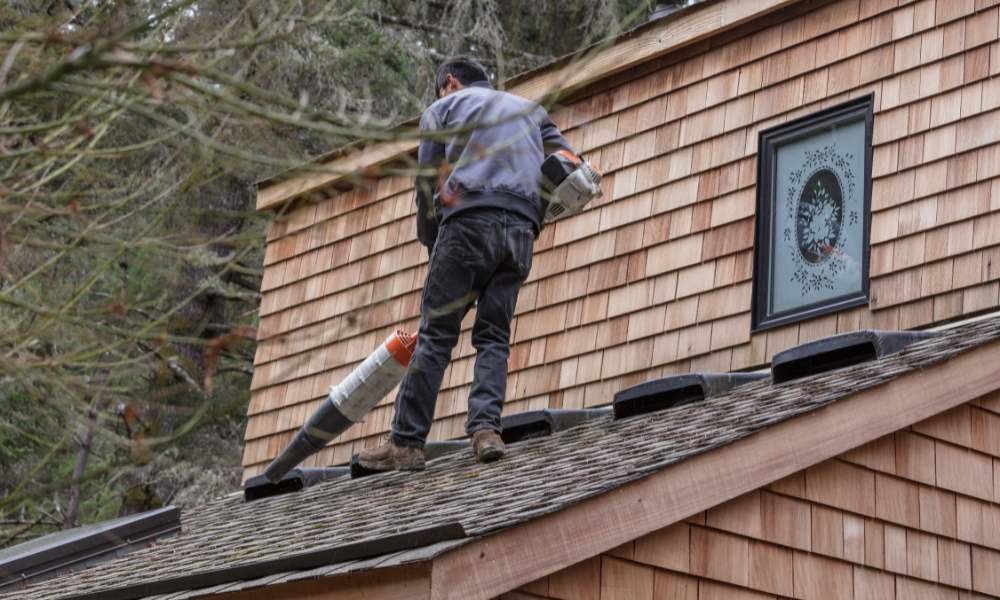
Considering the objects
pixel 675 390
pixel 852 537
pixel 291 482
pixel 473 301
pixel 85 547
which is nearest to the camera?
pixel 852 537

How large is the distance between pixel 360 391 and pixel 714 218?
2.20m

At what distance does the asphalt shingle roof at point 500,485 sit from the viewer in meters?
5.69

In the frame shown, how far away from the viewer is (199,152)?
15.0 ft

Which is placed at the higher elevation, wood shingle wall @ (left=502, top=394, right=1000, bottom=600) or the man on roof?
the man on roof

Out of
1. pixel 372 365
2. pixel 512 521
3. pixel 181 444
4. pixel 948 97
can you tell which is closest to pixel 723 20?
pixel 948 97

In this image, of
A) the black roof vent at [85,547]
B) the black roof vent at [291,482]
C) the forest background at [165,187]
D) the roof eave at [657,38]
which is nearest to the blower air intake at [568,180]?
the forest background at [165,187]

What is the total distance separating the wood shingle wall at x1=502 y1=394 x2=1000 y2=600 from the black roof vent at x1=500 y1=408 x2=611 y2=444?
2.22m

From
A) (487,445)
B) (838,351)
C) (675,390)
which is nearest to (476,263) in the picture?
(487,445)

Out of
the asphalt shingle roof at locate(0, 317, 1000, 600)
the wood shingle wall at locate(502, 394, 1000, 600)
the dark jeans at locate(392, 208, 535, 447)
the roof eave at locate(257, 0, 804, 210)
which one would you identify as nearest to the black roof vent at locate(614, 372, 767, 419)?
the asphalt shingle roof at locate(0, 317, 1000, 600)

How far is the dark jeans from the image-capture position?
288 inches

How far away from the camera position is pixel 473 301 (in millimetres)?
7391

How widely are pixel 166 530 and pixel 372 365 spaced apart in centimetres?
190

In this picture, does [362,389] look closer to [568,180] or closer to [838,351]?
[568,180]

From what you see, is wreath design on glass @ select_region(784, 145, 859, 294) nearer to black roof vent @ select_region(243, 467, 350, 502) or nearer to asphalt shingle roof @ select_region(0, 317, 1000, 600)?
asphalt shingle roof @ select_region(0, 317, 1000, 600)
